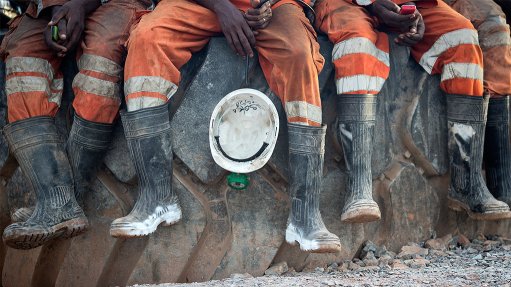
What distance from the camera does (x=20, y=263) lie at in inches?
133

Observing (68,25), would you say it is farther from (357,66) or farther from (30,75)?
(357,66)

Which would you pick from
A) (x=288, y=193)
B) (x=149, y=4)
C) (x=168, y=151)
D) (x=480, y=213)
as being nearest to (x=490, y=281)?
(x=480, y=213)

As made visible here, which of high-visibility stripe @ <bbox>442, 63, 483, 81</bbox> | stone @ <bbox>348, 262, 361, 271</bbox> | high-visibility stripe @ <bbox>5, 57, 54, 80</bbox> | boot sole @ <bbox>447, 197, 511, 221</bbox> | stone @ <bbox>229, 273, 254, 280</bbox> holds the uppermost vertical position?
high-visibility stripe @ <bbox>442, 63, 483, 81</bbox>

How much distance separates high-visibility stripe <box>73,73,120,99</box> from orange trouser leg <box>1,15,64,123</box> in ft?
0.50

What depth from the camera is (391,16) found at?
11.0 feet

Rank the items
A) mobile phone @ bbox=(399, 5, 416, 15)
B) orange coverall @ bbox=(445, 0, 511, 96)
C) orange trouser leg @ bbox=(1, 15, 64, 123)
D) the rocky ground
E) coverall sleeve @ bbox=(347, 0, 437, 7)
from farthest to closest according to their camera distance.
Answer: orange coverall @ bbox=(445, 0, 511, 96) → coverall sleeve @ bbox=(347, 0, 437, 7) → mobile phone @ bbox=(399, 5, 416, 15) → orange trouser leg @ bbox=(1, 15, 64, 123) → the rocky ground

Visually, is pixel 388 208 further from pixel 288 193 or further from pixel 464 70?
pixel 464 70

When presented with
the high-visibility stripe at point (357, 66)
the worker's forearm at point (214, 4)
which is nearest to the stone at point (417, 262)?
the high-visibility stripe at point (357, 66)

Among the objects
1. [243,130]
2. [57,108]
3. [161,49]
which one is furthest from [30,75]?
[243,130]

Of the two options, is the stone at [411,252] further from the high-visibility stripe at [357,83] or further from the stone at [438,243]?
the high-visibility stripe at [357,83]

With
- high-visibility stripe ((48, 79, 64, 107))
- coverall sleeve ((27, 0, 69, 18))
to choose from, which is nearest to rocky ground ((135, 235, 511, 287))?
high-visibility stripe ((48, 79, 64, 107))

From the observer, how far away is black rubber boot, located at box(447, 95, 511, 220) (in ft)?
11.1

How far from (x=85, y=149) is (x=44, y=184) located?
209mm

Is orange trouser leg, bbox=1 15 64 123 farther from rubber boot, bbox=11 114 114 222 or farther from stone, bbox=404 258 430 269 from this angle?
stone, bbox=404 258 430 269
